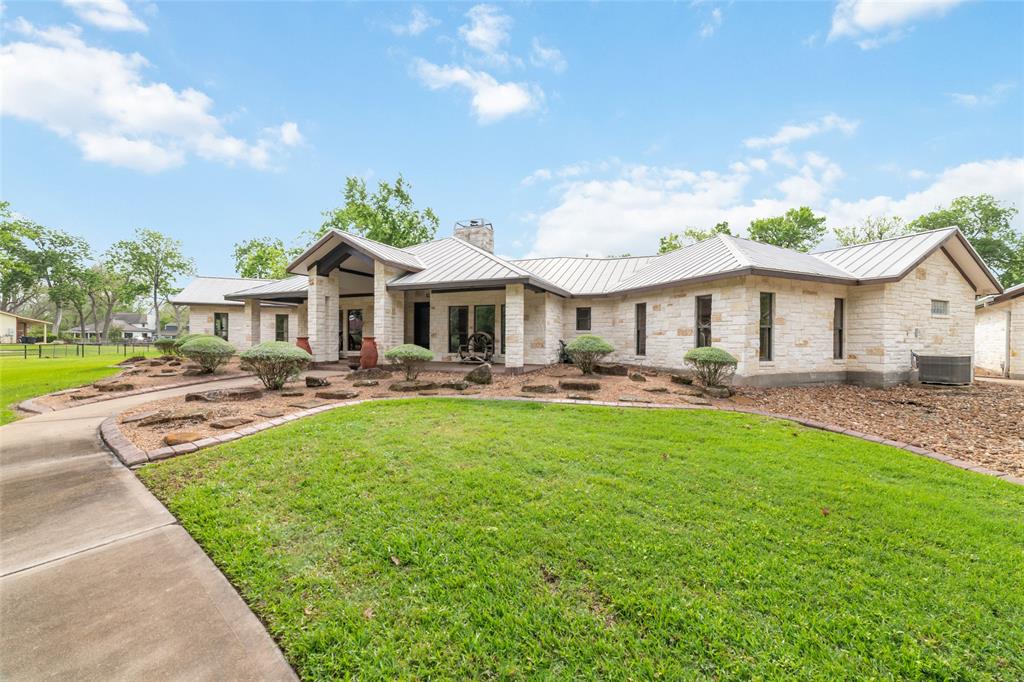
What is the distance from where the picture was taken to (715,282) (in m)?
10.5

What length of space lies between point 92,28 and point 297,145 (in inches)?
312

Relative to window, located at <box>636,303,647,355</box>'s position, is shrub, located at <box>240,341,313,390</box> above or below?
below

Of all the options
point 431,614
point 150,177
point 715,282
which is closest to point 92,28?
point 431,614

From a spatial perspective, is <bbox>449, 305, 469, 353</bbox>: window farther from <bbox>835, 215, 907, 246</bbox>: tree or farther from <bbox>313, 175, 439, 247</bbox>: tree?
<bbox>835, 215, 907, 246</bbox>: tree

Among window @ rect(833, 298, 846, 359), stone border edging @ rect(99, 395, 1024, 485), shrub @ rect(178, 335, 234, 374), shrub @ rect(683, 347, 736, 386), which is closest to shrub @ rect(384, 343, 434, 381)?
stone border edging @ rect(99, 395, 1024, 485)

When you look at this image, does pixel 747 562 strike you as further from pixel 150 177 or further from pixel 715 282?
pixel 150 177

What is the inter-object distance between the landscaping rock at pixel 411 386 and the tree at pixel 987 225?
37175mm

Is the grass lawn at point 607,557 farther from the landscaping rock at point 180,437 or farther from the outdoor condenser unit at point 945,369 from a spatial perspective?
the outdoor condenser unit at point 945,369

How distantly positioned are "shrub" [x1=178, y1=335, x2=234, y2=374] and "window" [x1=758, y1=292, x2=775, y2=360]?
605 inches

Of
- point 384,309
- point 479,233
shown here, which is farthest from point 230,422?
point 479,233

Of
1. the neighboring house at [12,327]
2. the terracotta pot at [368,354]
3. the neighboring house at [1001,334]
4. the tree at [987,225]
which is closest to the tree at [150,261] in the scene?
the neighboring house at [12,327]

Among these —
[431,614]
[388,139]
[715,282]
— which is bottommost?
[431,614]

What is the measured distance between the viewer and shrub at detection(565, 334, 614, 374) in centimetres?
1016

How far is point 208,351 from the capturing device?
11.1 metres
